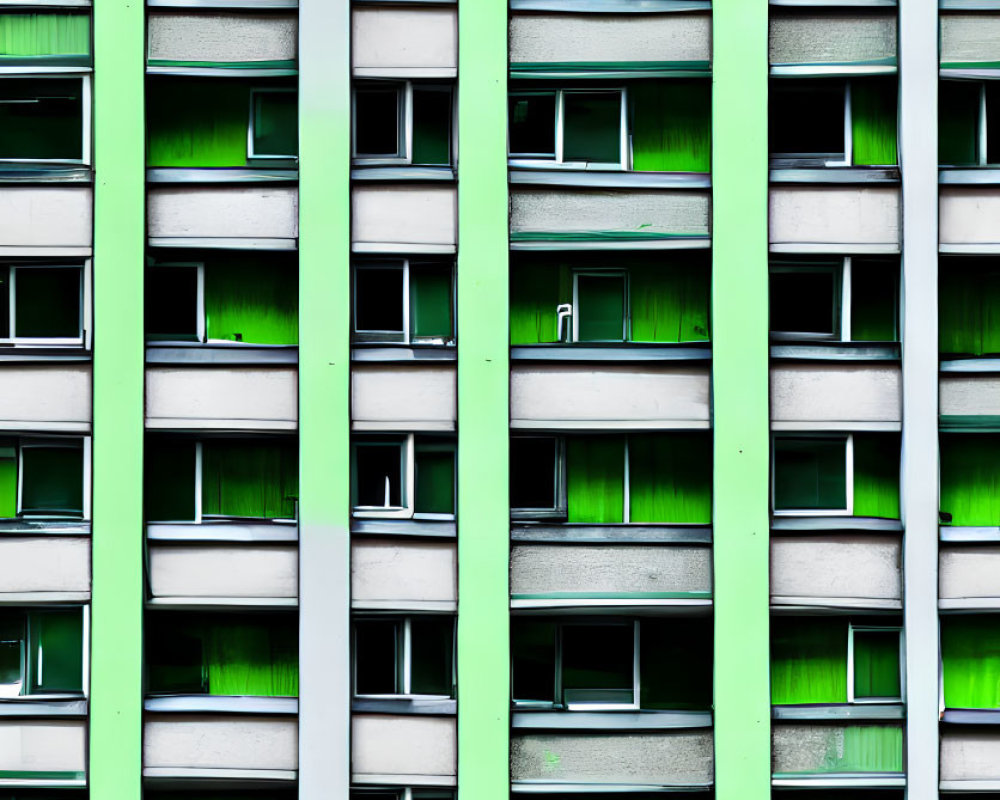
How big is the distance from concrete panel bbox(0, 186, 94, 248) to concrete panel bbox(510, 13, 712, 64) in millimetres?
6699

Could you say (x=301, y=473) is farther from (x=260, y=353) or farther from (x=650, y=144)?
(x=650, y=144)

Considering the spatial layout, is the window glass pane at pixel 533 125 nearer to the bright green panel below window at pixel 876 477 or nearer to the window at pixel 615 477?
the window at pixel 615 477

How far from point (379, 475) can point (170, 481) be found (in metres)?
3.12

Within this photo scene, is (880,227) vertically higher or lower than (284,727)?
higher

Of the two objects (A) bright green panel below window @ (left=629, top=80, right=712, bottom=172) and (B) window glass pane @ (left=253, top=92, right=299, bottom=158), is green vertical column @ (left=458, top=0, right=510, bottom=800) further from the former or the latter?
(B) window glass pane @ (left=253, top=92, right=299, bottom=158)

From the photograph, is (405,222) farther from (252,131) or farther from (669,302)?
(669,302)

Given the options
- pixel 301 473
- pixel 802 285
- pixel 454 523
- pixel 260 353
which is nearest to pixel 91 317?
pixel 260 353

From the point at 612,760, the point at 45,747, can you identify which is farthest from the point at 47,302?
the point at 612,760

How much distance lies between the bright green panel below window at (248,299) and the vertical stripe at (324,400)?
78 centimetres

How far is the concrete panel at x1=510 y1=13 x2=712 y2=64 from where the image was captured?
14883mm

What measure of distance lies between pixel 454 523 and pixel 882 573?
6.24m

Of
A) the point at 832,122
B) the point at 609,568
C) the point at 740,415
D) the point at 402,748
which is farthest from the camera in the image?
the point at 832,122

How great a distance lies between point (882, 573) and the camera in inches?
576

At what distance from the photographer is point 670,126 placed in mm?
15273
